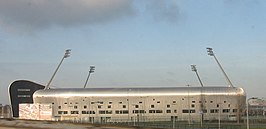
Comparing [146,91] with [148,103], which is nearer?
[148,103]

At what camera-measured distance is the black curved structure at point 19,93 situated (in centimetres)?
15975

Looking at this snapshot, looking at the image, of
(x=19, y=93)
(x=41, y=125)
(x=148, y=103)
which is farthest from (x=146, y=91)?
(x=41, y=125)

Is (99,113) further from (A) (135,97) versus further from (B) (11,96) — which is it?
(B) (11,96)

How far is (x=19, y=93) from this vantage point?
161625 millimetres

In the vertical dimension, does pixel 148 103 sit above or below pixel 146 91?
below

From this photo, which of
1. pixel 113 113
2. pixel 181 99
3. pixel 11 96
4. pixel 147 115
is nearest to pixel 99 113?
pixel 113 113

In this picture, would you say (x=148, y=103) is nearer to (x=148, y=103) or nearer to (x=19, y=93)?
(x=148, y=103)

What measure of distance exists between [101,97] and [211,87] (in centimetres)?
3185

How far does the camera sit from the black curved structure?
160 m

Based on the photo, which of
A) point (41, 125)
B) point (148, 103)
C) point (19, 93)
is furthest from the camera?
point (19, 93)

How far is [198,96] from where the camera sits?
124m

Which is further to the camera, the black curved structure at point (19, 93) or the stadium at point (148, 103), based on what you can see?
the black curved structure at point (19, 93)

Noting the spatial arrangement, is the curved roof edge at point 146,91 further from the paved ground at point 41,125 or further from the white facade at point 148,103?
the paved ground at point 41,125

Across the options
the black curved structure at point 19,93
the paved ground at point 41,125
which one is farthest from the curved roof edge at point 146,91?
the paved ground at point 41,125
